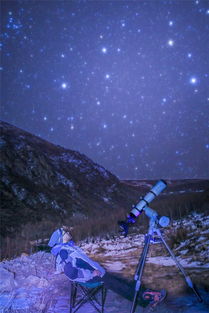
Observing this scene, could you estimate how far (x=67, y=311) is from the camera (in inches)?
178

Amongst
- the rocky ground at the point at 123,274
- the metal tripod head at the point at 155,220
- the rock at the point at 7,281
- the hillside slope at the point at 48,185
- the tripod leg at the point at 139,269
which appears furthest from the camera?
the hillside slope at the point at 48,185

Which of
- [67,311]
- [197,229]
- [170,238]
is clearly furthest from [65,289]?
[197,229]

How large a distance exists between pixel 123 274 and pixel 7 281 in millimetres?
2861

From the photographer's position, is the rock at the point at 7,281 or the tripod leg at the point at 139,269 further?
the rock at the point at 7,281

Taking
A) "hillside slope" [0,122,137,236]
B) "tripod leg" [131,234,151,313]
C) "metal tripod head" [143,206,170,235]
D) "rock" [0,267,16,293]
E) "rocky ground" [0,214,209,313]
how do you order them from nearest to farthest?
1. "tripod leg" [131,234,151,313]
2. "metal tripod head" [143,206,170,235]
3. "rocky ground" [0,214,209,313]
4. "rock" [0,267,16,293]
5. "hillside slope" [0,122,137,236]

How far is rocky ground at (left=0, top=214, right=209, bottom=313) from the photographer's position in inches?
182

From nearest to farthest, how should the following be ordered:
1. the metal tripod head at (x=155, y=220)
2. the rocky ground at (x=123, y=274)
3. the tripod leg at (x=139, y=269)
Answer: the tripod leg at (x=139, y=269) → the metal tripod head at (x=155, y=220) → the rocky ground at (x=123, y=274)

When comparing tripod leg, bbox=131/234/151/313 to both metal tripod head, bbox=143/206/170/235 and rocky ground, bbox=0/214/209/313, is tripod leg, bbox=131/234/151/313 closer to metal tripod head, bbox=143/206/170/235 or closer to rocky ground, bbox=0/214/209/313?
metal tripod head, bbox=143/206/170/235

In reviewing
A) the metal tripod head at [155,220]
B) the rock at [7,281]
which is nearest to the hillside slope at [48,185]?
the rock at [7,281]

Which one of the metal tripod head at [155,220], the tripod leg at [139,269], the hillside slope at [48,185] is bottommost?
the tripod leg at [139,269]

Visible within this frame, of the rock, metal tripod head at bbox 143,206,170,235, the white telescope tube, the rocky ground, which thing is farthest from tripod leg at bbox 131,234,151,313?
the rock

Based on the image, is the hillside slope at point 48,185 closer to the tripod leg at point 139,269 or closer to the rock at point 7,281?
the rock at point 7,281

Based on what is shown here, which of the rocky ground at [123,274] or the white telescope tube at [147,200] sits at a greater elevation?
the white telescope tube at [147,200]

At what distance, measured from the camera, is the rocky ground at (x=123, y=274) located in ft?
15.1
